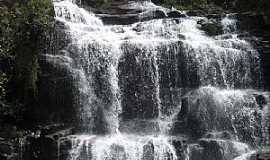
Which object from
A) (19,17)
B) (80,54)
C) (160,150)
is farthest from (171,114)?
(19,17)

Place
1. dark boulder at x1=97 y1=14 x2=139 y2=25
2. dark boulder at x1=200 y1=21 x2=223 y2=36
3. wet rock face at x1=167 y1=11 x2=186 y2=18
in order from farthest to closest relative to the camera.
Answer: wet rock face at x1=167 y1=11 x2=186 y2=18
dark boulder at x1=97 y1=14 x2=139 y2=25
dark boulder at x1=200 y1=21 x2=223 y2=36


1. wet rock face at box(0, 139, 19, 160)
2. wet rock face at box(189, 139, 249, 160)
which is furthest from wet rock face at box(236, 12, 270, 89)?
wet rock face at box(0, 139, 19, 160)

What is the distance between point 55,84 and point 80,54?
1727 mm

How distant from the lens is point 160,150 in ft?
53.8

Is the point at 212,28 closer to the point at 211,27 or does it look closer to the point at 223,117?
the point at 211,27

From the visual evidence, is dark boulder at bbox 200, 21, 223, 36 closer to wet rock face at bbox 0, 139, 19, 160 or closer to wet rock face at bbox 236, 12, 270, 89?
wet rock face at bbox 236, 12, 270, 89

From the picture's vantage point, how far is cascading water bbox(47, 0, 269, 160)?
1698cm

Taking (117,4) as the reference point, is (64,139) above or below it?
below

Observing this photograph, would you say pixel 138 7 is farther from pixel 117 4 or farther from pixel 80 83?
pixel 80 83

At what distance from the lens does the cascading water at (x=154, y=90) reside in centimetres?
1698

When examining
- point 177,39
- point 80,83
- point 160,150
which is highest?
point 177,39

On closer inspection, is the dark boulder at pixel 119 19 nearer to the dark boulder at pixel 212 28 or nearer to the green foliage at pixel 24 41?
the dark boulder at pixel 212 28

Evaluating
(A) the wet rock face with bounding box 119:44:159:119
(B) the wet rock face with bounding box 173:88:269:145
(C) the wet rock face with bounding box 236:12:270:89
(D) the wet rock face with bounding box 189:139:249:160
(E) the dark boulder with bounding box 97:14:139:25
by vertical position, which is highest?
(E) the dark boulder with bounding box 97:14:139:25

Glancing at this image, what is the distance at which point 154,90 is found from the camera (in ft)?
62.7
